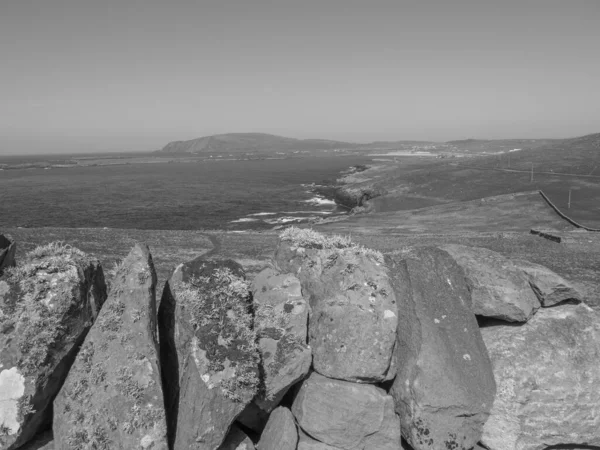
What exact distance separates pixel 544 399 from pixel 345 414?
16.6ft

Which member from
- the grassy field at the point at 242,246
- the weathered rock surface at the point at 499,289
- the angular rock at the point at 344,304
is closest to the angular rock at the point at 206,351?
the angular rock at the point at 344,304

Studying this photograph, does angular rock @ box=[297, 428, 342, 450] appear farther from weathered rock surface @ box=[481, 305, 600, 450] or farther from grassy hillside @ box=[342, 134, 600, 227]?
grassy hillside @ box=[342, 134, 600, 227]

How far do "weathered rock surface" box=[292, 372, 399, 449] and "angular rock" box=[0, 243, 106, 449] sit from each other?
17.6ft

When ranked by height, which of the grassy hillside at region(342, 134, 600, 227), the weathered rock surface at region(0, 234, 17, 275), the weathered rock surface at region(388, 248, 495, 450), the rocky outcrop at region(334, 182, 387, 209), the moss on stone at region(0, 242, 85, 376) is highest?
the weathered rock surface at region(0, 234, 17, 275)

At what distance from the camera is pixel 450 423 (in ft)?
31.9

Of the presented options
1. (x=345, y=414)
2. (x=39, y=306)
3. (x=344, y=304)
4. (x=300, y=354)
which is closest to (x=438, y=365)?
(x=345, y=414)

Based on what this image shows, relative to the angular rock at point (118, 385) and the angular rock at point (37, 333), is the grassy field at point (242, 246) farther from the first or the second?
the angular rock at point (118, 385)

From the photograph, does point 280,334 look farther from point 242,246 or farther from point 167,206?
point 167,206

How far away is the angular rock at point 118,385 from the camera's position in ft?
24.6

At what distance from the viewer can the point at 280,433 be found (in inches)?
374

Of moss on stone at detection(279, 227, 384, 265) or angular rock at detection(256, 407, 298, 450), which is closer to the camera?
angular rock at detection(256, 407, 298, 450)

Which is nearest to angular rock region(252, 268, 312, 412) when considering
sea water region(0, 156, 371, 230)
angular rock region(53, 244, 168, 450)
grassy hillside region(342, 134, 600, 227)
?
angular rock region(53, 244, 168, 450)

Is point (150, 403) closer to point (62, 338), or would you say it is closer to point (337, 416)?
point (62, 338)

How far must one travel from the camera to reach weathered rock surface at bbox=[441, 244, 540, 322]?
441 inches
